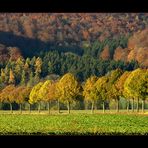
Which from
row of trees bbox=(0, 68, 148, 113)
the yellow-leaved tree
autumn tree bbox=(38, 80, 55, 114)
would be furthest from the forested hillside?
the yellow-leaved tree

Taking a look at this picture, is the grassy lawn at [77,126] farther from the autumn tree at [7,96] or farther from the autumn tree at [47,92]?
the autumn tree at [7,96]

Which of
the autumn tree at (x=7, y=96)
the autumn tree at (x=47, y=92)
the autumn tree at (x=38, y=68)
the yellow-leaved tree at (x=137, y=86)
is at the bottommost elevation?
the autumn tree at (x=7, y=96)

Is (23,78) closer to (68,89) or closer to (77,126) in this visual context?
(68,89)

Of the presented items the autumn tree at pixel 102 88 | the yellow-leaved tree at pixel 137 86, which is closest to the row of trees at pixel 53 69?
the autumn tree at pixel 102 88

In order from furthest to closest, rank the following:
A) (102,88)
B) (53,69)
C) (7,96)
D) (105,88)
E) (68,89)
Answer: (53,69), (7,96), (68,89), (102,88), (105,88)

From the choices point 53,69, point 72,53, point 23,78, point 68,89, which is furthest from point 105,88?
point 72,53

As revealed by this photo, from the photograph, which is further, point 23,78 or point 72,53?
point 72,53

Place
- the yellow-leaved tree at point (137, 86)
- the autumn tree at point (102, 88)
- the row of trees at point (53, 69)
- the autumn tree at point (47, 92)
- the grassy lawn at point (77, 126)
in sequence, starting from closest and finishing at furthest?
the grassy lawn at point (77, 126)
the yellow-leaved tree at point (137, 86)
the autumn tree at point (102, 88)
the autumn tree at point (47, 92)
the row of trees at point (53, 69)

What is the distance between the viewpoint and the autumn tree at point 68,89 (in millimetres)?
64000

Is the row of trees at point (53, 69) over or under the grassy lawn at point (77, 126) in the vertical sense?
over

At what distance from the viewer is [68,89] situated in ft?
213

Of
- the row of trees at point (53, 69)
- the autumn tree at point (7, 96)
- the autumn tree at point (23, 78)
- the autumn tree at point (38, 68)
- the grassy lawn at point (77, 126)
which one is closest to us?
the grassy lawn at point (77, 126)
